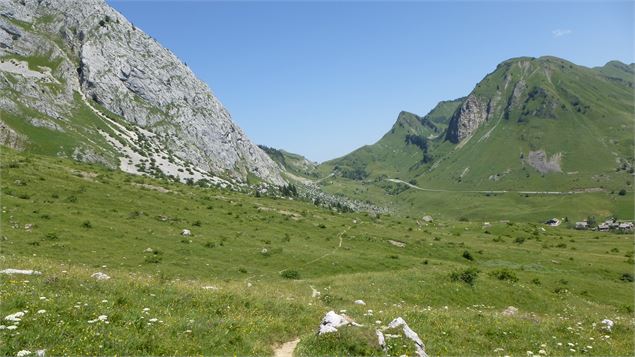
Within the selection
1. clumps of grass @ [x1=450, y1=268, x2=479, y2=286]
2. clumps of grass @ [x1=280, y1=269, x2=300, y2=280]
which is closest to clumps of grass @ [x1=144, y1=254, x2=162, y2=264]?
clumps of grass @ [x1=280, y1=269, x2=300, y2=280]

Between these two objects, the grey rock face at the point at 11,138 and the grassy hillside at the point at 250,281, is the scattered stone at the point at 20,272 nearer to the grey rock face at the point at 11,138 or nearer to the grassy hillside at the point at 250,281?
the grassy hillside at the point at 250,281

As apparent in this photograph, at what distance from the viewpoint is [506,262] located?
73000mm

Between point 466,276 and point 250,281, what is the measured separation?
23.1m

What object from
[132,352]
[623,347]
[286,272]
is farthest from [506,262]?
[132,352]

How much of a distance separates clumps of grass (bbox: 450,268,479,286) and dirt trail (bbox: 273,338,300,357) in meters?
28.4

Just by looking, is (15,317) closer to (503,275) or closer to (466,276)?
(466,276)

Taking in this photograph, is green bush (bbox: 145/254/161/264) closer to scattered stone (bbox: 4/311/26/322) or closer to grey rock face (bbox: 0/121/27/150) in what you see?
scattered stone (bbox: 4/311/26/322)

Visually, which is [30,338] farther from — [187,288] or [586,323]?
[586,323]

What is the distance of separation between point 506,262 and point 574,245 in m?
46.8

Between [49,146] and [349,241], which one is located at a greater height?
[49,146]

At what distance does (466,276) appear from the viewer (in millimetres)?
43281

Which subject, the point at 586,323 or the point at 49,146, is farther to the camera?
the point at 49,146

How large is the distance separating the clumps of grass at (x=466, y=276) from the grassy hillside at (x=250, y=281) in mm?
124

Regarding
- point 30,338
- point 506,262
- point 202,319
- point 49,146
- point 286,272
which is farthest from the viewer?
point 49,146
